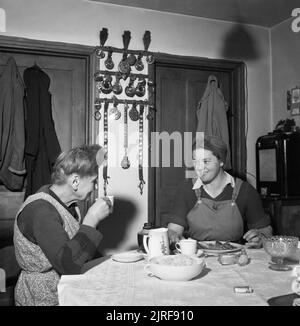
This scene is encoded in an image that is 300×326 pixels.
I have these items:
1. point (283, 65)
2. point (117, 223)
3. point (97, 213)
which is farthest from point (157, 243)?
point (283, 65)

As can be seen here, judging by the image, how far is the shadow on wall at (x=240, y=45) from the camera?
11.3 ft

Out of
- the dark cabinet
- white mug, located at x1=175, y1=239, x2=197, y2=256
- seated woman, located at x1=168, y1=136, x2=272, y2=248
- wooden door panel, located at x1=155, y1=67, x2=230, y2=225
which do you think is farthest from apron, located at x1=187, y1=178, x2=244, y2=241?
wooden door panel, located at x1=155, y1=67, x2=230, y2=225

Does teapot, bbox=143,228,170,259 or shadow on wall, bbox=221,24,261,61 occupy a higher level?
shadow on wall, bbox=221,24,261,61

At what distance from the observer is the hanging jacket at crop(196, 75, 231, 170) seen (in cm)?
328

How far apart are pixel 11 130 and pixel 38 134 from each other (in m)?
0.19

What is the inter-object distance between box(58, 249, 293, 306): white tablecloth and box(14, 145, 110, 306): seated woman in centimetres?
10

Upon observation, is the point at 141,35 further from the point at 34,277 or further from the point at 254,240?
the point at 34,277

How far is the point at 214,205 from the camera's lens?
6.75ft

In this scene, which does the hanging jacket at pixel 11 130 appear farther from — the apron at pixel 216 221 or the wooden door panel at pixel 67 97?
the apron at pixel 216 221

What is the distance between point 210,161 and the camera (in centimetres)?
222

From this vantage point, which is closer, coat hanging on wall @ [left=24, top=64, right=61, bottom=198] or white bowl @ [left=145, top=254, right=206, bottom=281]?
white bowl @ [left=145, top=254, right=206, bottom=281]

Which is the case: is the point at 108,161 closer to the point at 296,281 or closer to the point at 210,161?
the point at 210,161

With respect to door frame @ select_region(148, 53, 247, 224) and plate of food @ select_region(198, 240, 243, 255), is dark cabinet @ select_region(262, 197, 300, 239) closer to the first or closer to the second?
door frame @ select_region(148, 53, 247, 224)
